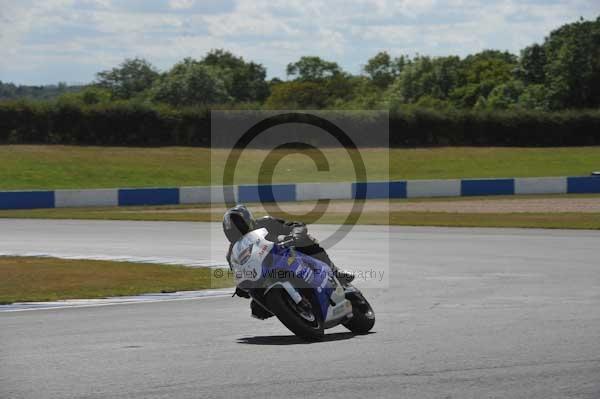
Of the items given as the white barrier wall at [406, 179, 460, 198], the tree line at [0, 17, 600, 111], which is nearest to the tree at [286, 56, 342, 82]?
the tree line at [0, 17, 600, 111]

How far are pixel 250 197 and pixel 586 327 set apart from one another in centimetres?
2689

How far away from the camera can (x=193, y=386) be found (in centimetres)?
704

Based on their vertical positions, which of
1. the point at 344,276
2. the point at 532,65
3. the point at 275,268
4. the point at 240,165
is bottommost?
the point at 240,165

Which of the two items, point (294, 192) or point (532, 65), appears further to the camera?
point (532, 65)

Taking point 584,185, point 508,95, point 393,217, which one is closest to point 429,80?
point 508,95

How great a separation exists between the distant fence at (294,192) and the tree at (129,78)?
69968 millimetres

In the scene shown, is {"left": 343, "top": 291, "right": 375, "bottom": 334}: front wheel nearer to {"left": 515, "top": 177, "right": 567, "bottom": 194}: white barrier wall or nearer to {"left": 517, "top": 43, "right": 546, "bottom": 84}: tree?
{"left": 515, "top": 177, "right": 567, "bottom": 194}: white barrier wall

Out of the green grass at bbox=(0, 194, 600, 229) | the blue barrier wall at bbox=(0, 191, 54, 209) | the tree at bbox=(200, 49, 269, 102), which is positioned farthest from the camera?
the tree at bbox=(200, 49, 269, 102)

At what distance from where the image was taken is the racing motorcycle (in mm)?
8859

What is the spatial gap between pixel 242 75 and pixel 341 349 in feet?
405

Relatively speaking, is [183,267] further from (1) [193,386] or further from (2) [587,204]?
(2) [587,204]

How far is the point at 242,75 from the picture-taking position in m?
131

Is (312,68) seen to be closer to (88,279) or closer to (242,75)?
(242,75)

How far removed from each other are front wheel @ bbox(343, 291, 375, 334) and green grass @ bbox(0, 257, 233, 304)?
4953mm
